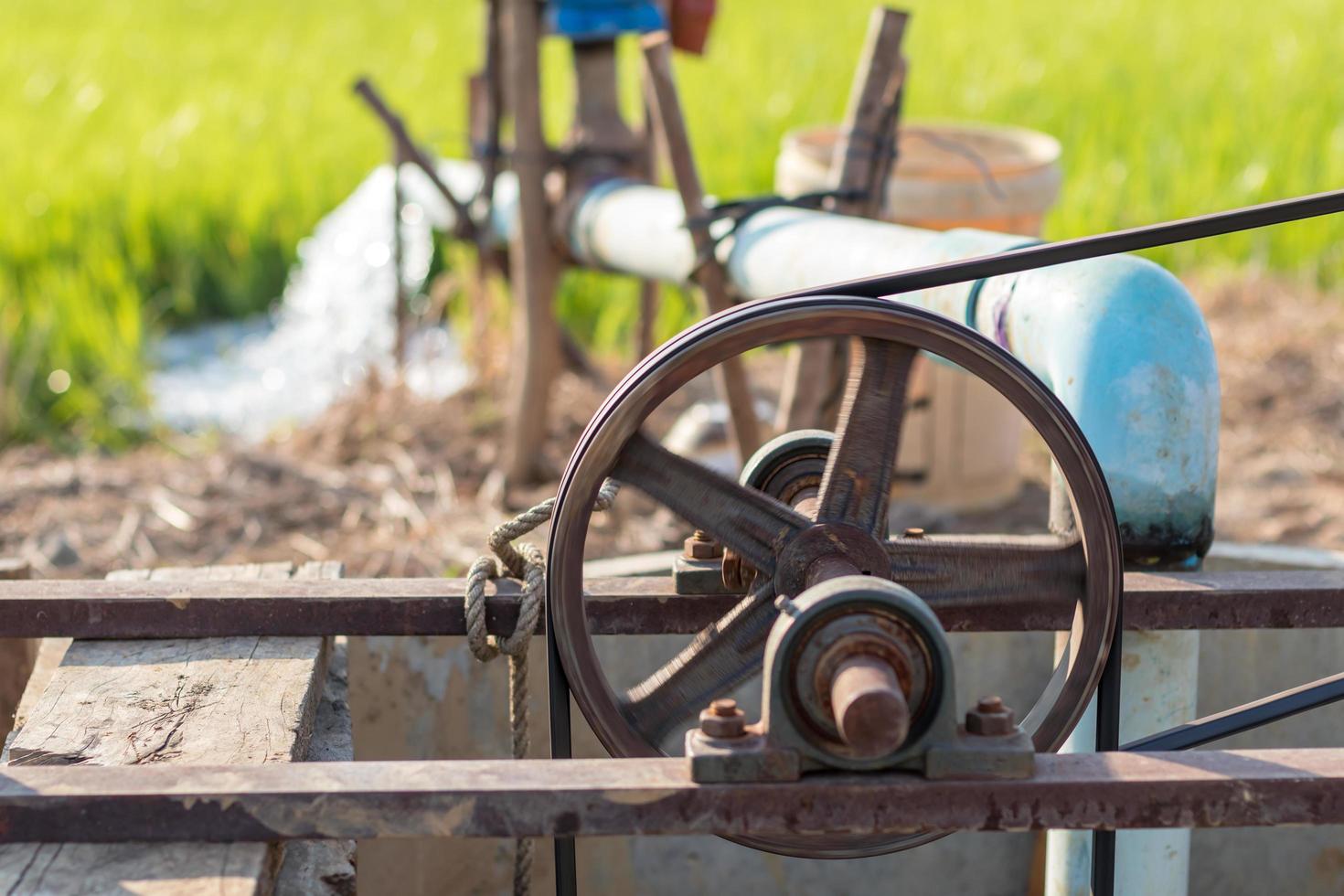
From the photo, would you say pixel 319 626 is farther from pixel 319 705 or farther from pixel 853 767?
pixel 853 767

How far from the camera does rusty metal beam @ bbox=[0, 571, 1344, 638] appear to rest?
1.87 metres

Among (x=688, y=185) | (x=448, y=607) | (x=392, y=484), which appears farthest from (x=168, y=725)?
(x=392, y=484)

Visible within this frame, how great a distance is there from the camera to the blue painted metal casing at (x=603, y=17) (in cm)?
386

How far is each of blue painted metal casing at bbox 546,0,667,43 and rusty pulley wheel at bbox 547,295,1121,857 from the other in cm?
243

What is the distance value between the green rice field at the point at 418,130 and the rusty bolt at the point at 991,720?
3405 mm

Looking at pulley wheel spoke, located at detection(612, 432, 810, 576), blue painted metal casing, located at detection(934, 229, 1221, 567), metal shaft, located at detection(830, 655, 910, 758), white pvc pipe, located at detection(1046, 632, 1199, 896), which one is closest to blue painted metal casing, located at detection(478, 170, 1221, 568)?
blue painted metal casing, located at detection(934, 229, 1221, 567)

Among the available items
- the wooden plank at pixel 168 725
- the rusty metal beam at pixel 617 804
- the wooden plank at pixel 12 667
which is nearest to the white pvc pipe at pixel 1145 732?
the rusty metal beam at pixel 617 804

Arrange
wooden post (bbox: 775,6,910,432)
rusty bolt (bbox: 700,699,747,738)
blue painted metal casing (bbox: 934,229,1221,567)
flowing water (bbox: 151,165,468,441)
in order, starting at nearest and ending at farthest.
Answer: rusty bolt (bbox: 700,699,747,738)
blue painted metal casing (bbox: 934,229,1221,567)
wooden post (bbox: 775,6,910,432)
flowing water (bbox: 151,165,468,441)

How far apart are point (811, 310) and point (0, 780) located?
36.8 inches

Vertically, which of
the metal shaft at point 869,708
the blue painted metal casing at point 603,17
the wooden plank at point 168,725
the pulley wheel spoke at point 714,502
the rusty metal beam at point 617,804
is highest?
the blue painted metal casing at point 603,17

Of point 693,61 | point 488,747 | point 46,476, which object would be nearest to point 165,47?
point 693,61

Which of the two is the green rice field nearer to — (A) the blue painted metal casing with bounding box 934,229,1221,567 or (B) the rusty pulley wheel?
(A) the blue painted metal casing with bounding box 934,229,1221,567

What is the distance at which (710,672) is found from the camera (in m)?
1.66

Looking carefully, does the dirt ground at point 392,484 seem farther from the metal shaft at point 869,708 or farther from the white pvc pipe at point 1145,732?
the metal shaft at point 869,708
